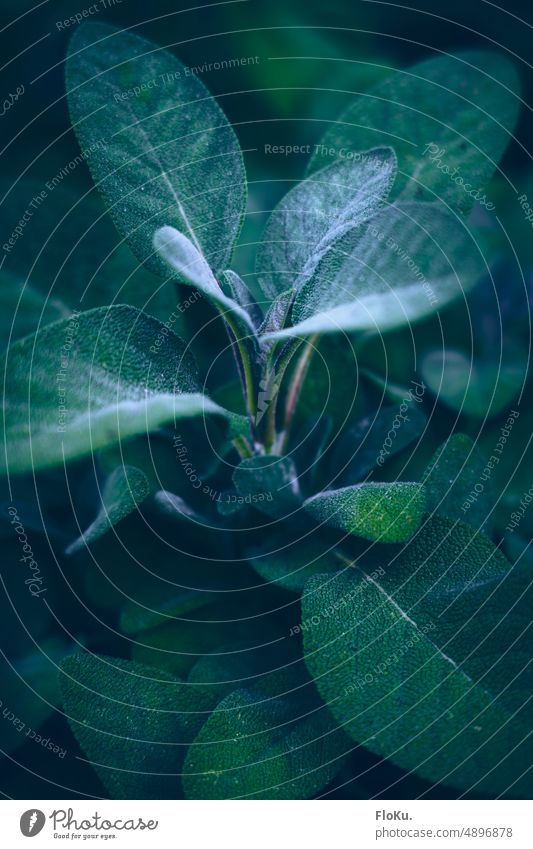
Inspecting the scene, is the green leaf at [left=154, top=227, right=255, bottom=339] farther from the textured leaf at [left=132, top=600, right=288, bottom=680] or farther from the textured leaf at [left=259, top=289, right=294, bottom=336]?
the textured leaf at [left=132, top=600, right=288, bottom=680]

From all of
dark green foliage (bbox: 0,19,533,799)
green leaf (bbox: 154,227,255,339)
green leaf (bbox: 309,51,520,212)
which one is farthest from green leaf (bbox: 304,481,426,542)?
green leaf (bbox: 309,51,520,212)

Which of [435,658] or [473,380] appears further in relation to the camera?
[473,380]

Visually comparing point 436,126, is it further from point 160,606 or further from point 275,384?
point 160,606

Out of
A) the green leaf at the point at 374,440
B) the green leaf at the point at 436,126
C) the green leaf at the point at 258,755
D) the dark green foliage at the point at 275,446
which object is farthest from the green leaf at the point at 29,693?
the green leaf at the point at 436,126

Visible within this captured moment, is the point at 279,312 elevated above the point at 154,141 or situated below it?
below

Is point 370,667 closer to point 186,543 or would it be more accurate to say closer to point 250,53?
point 186,543

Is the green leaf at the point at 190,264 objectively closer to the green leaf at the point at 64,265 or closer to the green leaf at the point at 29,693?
the green leaf at the point at 64,265

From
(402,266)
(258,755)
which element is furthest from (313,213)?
(258,755)

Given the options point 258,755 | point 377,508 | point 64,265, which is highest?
point 64,265
